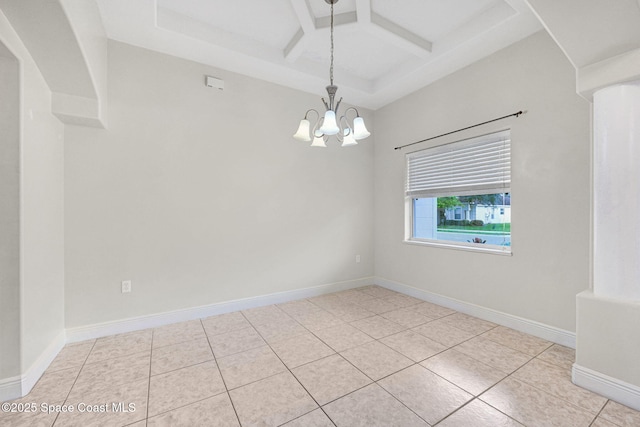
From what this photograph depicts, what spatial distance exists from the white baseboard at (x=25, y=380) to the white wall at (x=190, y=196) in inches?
18.2

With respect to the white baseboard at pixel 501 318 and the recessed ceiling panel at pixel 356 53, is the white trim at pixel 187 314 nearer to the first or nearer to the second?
the white baseboard at pixel 501 318

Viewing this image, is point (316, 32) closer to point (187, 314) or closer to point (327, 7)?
point (327, 7)

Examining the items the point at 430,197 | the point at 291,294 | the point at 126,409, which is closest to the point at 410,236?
the point at 430,197

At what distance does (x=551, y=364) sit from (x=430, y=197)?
205 cm

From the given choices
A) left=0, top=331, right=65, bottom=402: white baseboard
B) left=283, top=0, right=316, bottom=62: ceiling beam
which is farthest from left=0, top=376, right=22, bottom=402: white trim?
left=283, top=0, right=316, bottom=62: ceiling beam

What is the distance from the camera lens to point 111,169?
252 centimetres

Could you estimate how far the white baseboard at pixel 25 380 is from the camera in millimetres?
1632

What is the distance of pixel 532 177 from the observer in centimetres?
247

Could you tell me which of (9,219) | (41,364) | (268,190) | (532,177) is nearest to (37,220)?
(9,219)

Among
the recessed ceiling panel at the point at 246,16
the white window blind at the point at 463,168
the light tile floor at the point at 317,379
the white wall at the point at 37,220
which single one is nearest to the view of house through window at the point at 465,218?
the white window blind at the point at 463,168

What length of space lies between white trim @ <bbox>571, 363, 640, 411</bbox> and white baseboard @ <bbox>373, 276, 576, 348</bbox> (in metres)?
0.59

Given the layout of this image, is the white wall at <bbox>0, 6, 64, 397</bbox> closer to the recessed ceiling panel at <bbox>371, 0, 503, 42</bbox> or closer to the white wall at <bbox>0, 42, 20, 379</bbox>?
the white wall at <bbox>0, 42, 20, 379</bbox>

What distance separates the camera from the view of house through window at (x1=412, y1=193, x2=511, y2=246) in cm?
279

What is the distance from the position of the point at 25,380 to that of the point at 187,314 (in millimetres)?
1252
